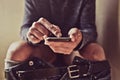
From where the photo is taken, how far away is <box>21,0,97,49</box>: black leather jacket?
42.9 inches

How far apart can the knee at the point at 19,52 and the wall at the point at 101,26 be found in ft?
0.90

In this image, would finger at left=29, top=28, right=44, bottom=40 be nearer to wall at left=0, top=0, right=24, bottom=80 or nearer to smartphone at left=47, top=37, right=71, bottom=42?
smartphone at left=47, top=37, right=71, bottom=42

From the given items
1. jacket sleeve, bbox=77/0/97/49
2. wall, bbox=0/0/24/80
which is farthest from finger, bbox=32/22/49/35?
wall, bbox=0/0/24/80

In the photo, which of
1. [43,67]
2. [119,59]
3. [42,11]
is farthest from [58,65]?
[119,59]

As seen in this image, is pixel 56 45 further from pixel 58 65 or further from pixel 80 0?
pixel 80 0

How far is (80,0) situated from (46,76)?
0.30 m

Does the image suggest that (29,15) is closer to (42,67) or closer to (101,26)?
(42,67)

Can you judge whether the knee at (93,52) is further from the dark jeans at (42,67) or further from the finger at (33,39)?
the finger at (33,39)

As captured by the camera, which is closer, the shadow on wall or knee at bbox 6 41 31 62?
knee at bbox 6 41 31 62

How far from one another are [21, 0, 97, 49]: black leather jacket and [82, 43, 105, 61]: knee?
0.10 feet

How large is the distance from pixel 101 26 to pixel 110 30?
42 mm

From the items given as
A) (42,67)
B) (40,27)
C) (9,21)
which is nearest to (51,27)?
(40,27)

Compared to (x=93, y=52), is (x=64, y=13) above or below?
above

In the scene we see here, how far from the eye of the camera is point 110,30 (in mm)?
1258
